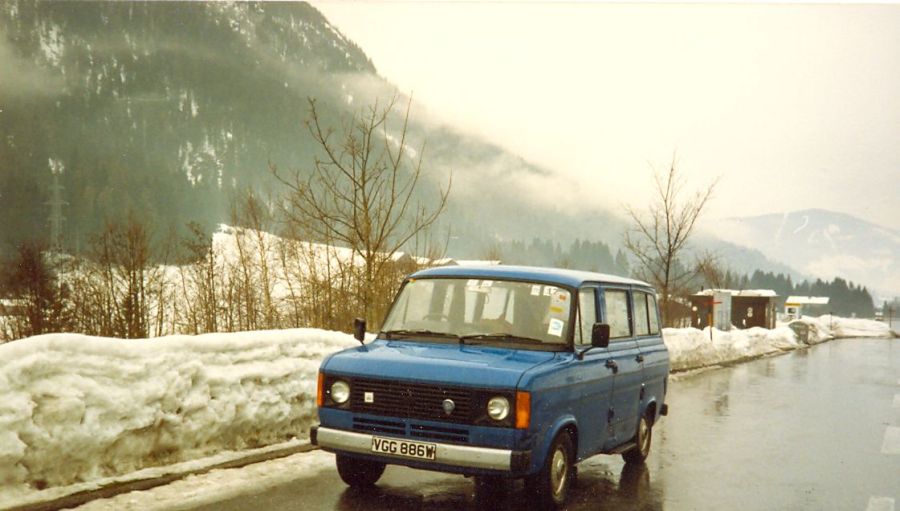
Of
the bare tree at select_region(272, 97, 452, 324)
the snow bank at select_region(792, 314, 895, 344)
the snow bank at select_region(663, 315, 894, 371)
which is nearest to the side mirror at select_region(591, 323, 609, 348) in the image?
the bare tree at select_region(272, 97, 452, 324)

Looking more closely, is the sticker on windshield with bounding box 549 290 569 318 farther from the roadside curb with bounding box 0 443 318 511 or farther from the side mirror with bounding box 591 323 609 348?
the roadside curb with bounding box 0 443 318 511

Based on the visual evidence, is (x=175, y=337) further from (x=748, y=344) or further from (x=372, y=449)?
(x=748, y=344)

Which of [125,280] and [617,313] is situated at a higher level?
[125,280]

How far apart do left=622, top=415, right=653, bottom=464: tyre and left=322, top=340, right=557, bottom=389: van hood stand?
2.80m

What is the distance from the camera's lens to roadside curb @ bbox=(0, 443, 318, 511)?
6.41m

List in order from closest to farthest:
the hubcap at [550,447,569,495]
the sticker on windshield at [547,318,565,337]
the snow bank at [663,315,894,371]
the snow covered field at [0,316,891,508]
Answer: the snow covered field at [0,316,891,508] → the hubcap at [550,447,569,495] → the sticker on windshield at [547,318,565,337] → the snow bank at [663,315,894,371]

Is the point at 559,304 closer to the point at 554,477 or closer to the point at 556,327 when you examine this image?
the point at 556,327

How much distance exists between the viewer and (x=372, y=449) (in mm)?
6641

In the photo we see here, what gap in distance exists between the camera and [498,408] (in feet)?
20.8

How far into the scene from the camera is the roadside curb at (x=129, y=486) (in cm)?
641

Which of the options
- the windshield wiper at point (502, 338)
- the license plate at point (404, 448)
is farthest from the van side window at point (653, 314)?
the license plate at point (404, 448)

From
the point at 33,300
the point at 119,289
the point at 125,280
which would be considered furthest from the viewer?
the point at 125,280

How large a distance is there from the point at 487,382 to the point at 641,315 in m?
3.75

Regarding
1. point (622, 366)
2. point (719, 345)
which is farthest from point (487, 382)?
point (719, 345)
